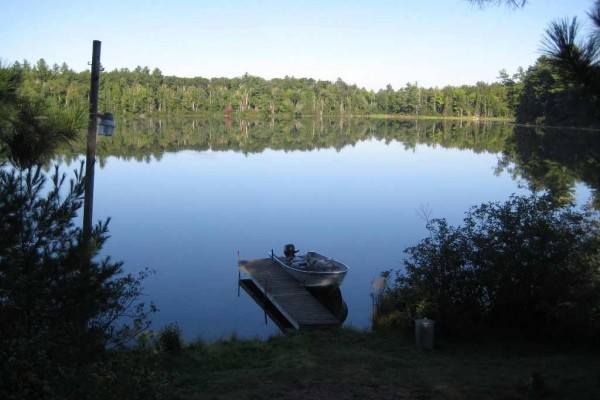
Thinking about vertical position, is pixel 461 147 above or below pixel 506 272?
above

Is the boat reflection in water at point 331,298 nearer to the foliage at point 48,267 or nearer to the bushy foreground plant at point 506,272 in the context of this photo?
the bushy foreground plant at point 506,272

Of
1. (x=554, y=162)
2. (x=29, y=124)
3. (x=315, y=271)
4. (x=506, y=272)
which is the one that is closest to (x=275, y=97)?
(x=554, y=162)

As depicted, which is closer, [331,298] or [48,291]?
[48,291]

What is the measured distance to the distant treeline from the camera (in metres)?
95.2

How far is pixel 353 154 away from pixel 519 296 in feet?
136

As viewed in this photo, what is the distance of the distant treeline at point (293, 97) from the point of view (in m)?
95.2

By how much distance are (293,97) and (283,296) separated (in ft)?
355

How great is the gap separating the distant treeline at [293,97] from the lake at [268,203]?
140ft

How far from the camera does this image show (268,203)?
25.6 metres

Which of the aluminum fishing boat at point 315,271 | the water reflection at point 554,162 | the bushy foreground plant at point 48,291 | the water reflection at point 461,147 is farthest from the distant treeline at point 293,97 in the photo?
the bushy foreground plant at point 48,291

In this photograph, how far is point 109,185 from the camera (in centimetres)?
2970

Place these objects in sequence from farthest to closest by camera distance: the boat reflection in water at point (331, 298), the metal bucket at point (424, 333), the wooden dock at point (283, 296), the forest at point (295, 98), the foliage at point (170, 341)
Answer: the forest at point (295, 98) → the boat reflection in water at point (331, 298) → the wooden dock at point (283, 296) → the foliage at point (170, 341) → the metal bucket at point (424, 333)

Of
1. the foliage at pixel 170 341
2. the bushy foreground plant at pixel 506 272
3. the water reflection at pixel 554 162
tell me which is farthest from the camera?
the water reflection at pixel 554 162

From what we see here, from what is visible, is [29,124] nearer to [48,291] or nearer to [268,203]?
[48,291]
